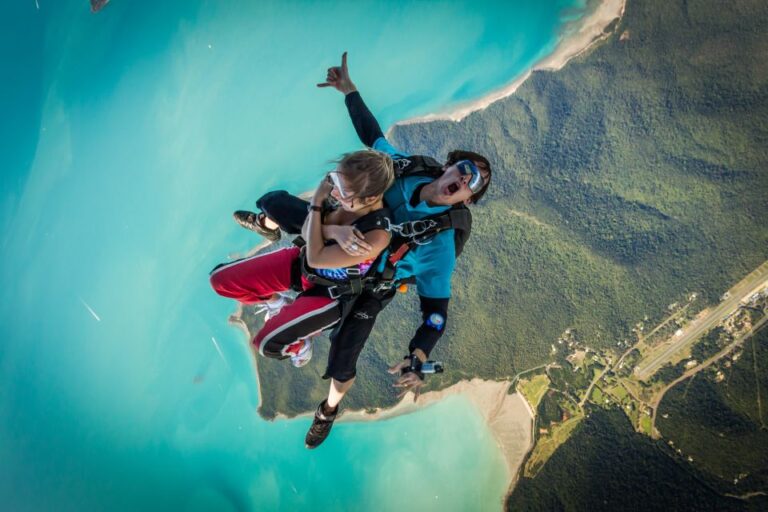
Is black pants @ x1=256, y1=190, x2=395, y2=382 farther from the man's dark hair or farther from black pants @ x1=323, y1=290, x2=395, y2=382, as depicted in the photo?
the man's dark hair

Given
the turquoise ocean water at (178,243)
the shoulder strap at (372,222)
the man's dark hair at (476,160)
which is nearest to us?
the shoulder strap at (372,222)

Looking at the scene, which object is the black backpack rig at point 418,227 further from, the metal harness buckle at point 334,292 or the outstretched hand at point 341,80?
the outstretched hand at point 341,80

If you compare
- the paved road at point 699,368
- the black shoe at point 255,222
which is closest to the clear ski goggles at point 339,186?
the black shoe at point 255,222

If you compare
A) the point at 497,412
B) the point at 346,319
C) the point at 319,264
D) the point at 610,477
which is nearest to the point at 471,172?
the point at 319,264

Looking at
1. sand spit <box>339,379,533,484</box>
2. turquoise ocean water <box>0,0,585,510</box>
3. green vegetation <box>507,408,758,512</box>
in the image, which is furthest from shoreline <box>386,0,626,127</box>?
green vegetation <box>507,408,758,512</box>

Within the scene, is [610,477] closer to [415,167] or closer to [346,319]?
[346,319]
